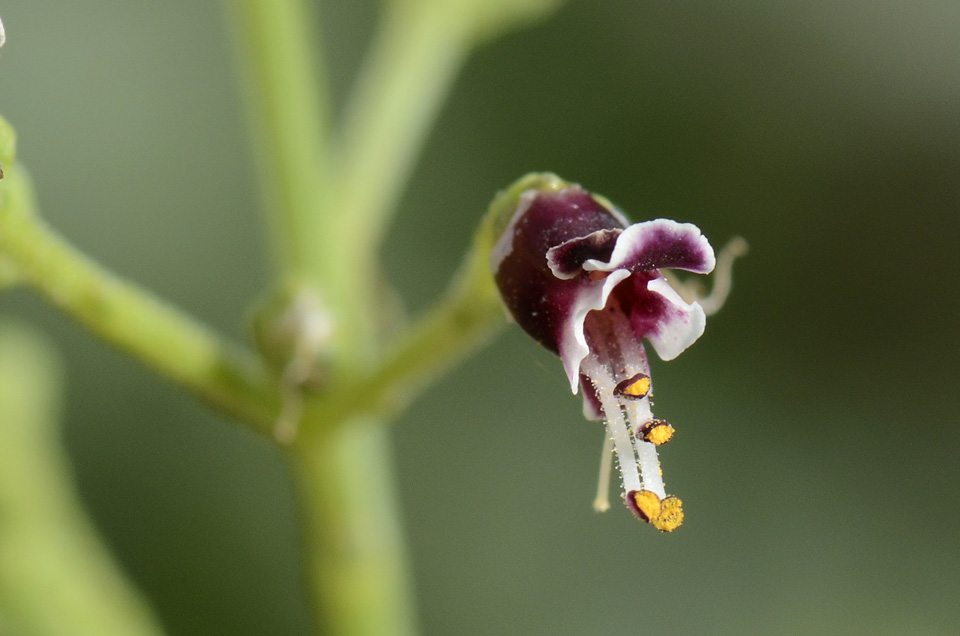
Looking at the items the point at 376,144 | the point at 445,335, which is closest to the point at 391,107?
the point at 376,144

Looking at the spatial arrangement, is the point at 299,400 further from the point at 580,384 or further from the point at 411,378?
the point at 580,384

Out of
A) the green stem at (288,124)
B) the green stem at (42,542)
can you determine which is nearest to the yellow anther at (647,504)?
the green stem at (288,124)

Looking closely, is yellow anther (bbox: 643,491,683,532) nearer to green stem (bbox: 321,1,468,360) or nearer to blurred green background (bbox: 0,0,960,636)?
green stem (bbox: 321,1,468,360)

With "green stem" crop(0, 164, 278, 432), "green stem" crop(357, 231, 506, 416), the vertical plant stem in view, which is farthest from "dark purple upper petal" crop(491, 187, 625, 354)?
the vertical plant stem

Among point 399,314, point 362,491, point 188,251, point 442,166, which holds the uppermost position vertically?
point 442,166

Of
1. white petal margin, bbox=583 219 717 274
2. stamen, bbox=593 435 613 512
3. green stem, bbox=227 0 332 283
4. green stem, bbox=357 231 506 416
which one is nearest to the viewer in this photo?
white petal margin, bbox=583 219 717 274

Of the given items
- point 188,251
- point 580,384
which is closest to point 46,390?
point 580,384

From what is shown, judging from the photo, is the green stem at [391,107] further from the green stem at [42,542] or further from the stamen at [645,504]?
the stamen at [645,504]
